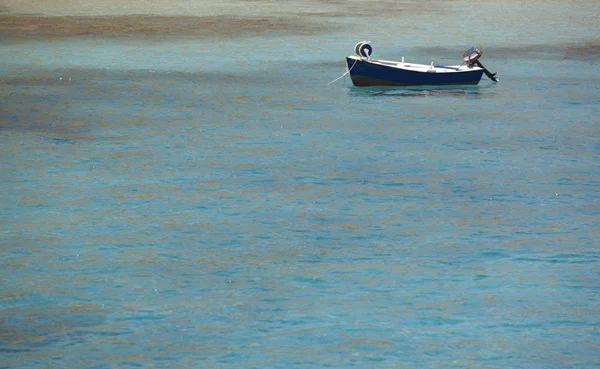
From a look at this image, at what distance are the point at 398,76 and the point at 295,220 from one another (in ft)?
67.1

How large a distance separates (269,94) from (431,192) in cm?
1643

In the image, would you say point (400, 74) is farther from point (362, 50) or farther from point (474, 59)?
point (474, 59)

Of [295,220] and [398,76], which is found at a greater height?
[398,76]

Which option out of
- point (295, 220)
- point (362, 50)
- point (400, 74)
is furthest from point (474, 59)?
point (295, 220)

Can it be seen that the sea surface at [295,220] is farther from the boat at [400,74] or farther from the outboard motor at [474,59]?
the outboard motor at [474,59]

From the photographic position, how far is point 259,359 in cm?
1695

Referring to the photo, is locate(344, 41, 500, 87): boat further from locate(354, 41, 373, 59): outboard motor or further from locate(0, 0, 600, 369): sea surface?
locate(0, 0, 600, 369): sea surface


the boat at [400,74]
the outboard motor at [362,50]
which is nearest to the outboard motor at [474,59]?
the boat at [400,74]

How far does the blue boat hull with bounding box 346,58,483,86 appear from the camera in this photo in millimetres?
43938

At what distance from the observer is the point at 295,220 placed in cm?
2469

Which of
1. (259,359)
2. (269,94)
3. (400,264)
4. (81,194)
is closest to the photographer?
(259,359)

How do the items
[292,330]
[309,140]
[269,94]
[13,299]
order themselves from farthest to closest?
1. [269,94]
2. [309,140]
3. [13,299]
4. [292,330]

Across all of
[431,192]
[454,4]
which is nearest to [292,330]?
[431,192]

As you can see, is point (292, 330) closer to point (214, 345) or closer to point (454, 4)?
point (214, 345)
